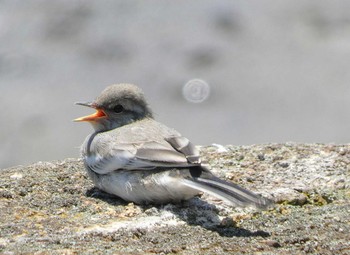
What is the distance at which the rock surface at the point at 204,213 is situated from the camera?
6934 millimetres

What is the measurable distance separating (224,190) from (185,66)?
7.06 m

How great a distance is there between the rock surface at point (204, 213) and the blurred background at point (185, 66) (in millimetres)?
4478

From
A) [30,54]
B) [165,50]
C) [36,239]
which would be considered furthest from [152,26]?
[36,239]

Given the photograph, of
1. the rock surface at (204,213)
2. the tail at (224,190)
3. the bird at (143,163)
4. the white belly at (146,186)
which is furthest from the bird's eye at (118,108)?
the tail at (224,190)

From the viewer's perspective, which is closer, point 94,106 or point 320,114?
point 94,106

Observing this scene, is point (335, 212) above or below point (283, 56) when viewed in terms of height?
below

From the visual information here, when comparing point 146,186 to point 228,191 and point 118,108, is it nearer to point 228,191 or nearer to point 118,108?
point 228,191

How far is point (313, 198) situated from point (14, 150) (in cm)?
597

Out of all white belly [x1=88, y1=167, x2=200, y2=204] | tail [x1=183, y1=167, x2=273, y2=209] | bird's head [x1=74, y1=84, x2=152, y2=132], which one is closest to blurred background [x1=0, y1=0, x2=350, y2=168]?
bird's head [x1=74, y1=84, x2=152, y2=132]

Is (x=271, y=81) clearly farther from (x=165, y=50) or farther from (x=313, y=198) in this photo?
(x=313, y=198)

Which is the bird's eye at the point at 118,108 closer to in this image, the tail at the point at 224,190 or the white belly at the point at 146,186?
the white belly at the point at 146,186

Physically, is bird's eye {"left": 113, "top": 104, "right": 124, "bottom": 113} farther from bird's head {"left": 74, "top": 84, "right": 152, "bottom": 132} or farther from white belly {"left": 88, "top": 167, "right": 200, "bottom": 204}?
white belly {"left": 88, "top": 167, "right": 200, "bottom": 204}

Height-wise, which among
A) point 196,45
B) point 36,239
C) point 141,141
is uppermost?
point 196,45

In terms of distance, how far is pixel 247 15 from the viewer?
601 inches
